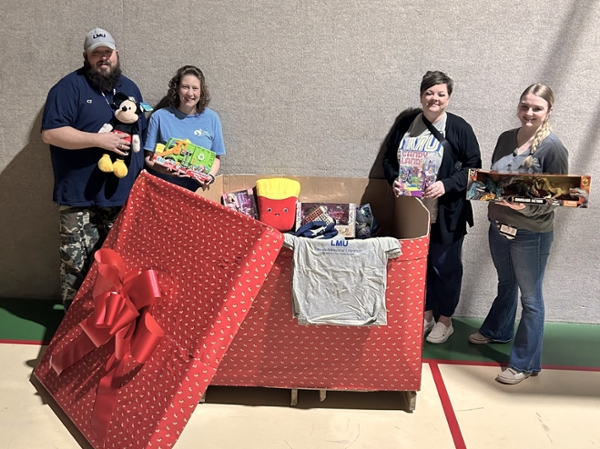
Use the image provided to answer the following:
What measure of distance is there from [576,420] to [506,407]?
1.02ft

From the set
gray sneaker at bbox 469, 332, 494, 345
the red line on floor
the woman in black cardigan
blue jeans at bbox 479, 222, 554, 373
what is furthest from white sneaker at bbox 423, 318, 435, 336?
blue jeans at bbox 479, 222, 554, 373

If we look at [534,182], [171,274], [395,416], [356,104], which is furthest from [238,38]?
[395,416]

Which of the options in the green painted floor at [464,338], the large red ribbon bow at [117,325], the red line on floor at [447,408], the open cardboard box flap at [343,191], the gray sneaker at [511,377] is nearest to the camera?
the large red ribbon bow at [117,325]

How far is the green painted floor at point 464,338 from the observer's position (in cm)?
315

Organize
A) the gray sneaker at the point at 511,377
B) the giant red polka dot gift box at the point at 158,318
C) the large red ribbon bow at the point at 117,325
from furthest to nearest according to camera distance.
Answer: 1. the gray sneaker at the point at 511,377
2. the large red ribbon bow at the point at 117,325
3. the giant red polka dot gift box at the point at 158,318

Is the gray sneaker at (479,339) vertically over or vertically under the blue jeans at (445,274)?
under

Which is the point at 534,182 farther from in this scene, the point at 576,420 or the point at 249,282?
the point at 249,282

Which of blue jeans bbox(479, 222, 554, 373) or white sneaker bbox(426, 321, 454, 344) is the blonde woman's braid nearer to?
blue jeans bbox(479, 222, 554, 373)

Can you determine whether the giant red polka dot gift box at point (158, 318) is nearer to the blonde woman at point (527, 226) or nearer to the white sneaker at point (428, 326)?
the blonde woman at point (527, 226)

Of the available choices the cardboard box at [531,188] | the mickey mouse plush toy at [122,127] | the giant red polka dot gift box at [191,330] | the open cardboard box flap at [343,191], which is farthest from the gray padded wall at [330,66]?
the giant red polka dot gift box at [191,330]

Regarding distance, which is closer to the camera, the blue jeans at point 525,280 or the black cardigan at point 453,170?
the blue jeans at point 525,280

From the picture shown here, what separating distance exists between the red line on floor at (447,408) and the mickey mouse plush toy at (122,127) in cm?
198

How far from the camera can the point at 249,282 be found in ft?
7.43

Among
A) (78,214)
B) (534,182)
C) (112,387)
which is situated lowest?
(112,387)
